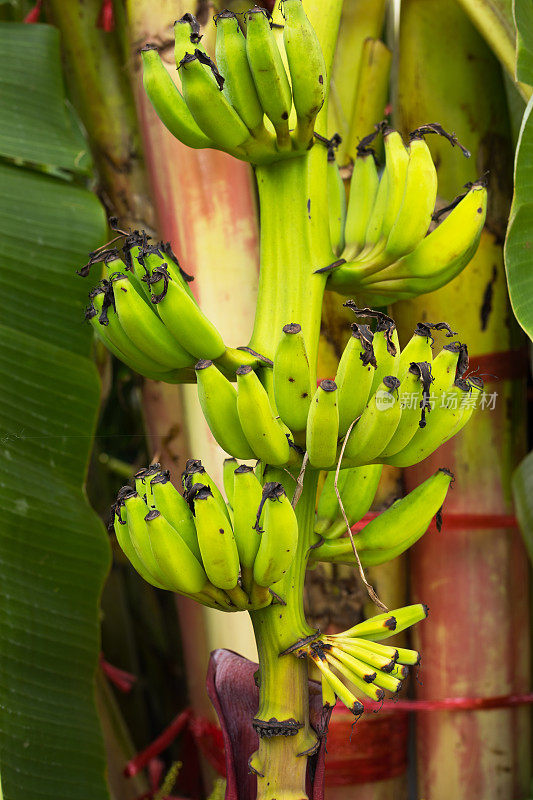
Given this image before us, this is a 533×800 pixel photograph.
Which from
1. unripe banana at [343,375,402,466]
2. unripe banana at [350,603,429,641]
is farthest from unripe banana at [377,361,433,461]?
unripe banana at [350,603,429,641]

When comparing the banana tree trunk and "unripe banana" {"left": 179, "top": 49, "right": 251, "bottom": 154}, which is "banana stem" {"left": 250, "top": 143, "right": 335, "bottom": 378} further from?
the banana tree trunk

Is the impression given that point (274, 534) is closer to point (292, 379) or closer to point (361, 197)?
point (292, 379)

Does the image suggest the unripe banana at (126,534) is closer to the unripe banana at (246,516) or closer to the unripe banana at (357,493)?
the unripe banana at (246,516)

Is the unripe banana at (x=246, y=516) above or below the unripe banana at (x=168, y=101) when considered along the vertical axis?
below

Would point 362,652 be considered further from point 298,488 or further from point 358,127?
point 358,127

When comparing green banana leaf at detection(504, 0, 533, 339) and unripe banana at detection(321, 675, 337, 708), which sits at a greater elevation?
green banana leaf at detection(504, 0, 533, 339)

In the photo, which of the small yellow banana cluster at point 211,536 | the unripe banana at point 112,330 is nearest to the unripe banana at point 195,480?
the small yellow banana cluster at point 211,536

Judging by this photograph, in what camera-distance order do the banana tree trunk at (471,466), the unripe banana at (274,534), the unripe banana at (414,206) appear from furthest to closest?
the banana tree trunk at (471,466) < the unripe banana at (414,206) < the unripe banana at (274,534)

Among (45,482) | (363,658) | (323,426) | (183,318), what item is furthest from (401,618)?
(45,482)
